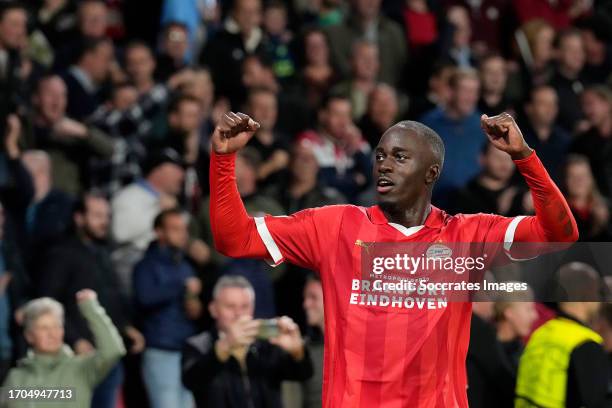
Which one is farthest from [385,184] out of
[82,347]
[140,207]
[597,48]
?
[597,48]

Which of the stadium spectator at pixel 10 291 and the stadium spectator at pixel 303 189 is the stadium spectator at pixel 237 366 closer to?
the stadium spectator at pixel 10 291

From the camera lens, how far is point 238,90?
469 inches

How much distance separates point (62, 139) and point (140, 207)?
3.76 feet

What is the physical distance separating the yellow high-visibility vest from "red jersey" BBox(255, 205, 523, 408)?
1395mm

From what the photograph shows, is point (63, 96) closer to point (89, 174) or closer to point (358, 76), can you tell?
point (89, 174)

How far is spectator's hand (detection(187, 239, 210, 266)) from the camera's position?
9422mm

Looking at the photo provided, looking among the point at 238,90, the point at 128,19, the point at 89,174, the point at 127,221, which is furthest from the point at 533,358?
the point at 128,19

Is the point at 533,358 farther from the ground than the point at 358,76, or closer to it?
closer to it

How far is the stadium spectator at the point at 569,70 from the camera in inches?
507

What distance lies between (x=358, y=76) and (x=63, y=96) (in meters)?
3.11

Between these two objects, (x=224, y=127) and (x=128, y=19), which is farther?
(x=128, y=19)

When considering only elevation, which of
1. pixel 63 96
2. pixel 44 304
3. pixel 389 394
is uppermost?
pixel 63 96

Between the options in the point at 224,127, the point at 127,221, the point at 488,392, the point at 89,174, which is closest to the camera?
the point at 224,127

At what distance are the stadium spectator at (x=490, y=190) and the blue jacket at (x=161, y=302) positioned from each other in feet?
8.11
